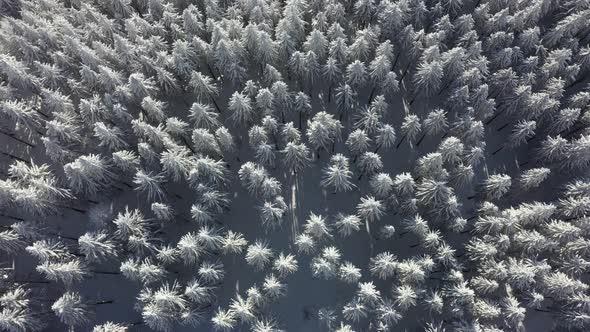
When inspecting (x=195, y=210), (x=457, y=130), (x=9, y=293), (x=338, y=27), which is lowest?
(x=9, y=293)

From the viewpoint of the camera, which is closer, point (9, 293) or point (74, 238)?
point (9, 293)

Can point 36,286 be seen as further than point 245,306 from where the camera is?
Yes

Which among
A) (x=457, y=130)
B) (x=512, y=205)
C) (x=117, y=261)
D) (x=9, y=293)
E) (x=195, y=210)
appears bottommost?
(x=9, y=293)

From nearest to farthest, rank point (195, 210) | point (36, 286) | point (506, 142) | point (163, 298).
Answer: point (163, 298)
point (195, 210)
point (36, 286)
point (506, 142)

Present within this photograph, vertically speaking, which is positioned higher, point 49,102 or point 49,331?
point 49,102

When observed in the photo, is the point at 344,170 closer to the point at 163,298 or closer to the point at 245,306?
the point at 245,306

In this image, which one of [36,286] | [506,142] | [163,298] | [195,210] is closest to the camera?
[163,298]

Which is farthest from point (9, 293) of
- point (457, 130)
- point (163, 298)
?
point (457, 130)

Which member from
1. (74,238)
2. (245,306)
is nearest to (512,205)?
(245,306)

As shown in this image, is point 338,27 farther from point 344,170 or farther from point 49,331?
point 49,331
